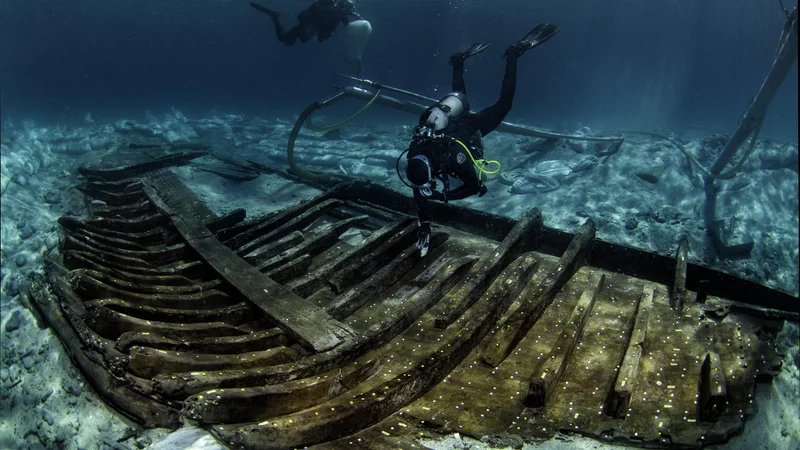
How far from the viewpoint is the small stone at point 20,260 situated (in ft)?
21.5

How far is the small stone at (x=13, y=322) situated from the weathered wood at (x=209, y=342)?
3037mm

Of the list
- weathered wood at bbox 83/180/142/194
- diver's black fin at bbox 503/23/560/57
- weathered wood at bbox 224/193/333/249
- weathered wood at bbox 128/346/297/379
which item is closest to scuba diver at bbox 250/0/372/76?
diver's black fin at bbox 503/23/560/57

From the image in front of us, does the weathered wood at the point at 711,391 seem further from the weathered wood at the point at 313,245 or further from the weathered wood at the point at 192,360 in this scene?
the weathered wood at the point at 313,245

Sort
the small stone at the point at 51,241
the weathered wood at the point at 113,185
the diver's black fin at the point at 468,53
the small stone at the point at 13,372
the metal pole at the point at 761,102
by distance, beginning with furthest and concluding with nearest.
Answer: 1. the metal pole at the point at 761,102
2. the weathered wood at the point at 113,185
3. the diver's black fin at the point at 468,53
4. the small stone at the point at 51,241
5. the small stone at the point at 13,372

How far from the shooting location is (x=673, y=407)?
8.95 feet

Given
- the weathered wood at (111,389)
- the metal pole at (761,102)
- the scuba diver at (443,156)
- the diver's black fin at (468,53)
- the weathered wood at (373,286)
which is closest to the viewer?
the weathered wood at (111,389)

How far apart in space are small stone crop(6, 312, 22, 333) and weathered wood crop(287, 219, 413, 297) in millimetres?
3379

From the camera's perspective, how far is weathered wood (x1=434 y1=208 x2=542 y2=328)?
3.79 meters

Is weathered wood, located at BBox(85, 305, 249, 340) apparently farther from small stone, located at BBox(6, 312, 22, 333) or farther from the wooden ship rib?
small stone, located at BBox(6, 312, 22, 333)

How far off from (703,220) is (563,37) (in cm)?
9084

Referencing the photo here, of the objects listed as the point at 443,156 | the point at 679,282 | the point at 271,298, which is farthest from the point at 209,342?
the point at 679,282

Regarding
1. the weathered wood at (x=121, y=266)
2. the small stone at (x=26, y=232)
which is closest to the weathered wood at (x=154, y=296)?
the weathered wood at (x=121, y=266)

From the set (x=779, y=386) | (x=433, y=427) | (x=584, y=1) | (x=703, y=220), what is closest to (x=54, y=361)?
(x=433, y=427)

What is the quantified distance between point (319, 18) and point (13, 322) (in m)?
14.0
